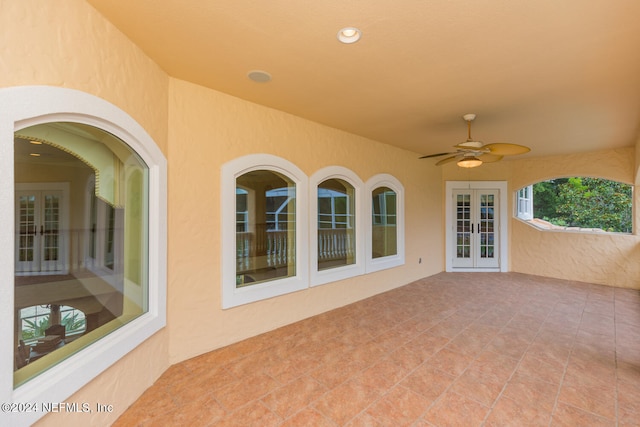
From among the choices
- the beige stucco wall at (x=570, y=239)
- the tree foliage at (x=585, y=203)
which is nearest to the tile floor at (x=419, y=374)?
the beige stucco wall at (x=570, y=239)

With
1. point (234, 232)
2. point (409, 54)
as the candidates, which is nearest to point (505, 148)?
point (409, 54)

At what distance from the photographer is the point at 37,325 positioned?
1.59 metres

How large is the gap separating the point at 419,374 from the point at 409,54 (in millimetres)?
2719

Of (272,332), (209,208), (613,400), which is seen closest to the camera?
(613,400)

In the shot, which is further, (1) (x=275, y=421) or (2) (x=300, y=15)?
(1) (x=275, y=421)

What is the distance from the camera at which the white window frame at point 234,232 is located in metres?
3.00

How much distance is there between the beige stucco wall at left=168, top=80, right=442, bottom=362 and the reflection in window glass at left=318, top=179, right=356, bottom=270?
0.38m

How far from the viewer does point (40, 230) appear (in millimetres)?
1670

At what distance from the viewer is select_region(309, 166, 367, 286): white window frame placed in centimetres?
388

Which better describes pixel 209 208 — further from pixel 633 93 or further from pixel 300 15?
pixel 633 93

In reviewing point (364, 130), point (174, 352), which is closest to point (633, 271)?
point (364, 130)

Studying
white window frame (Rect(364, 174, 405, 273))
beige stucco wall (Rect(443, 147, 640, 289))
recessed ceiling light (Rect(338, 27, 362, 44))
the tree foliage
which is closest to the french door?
recessed ceiling light (Rect(338, 27, 362, 44))

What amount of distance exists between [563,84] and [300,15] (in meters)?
Result: 2.67

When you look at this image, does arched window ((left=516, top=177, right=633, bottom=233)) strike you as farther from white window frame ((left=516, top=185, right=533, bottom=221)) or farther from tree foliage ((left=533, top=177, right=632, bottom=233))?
white window frame ((left=516, top=185, right=533, bottom=221))
